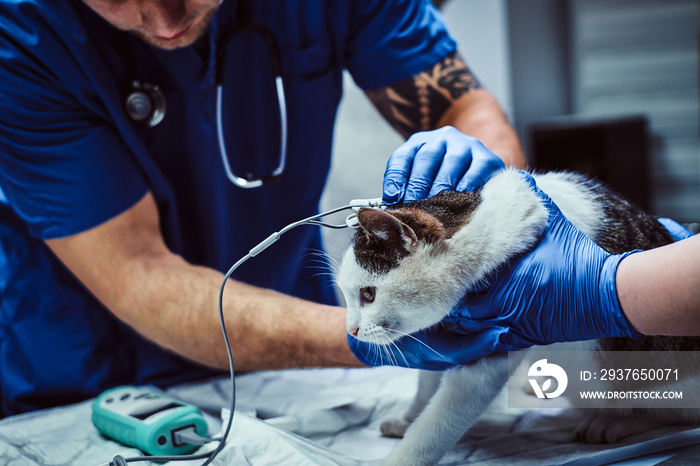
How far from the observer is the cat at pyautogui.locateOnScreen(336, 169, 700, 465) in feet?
2.50

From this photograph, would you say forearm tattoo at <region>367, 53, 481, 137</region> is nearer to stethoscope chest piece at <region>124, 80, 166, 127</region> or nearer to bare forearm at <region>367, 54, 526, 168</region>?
bare forearm at <region>367, 54, 526, 168</region>

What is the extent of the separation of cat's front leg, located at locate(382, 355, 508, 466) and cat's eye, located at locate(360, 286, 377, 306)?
0.54 ft

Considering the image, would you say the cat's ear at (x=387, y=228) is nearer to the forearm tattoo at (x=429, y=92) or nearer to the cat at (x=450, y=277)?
the cat at (x=450, y=277)

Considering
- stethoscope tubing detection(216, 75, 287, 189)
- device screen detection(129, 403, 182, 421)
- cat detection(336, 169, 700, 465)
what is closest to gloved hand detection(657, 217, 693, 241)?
cat detection(336, 169, 700, 465)

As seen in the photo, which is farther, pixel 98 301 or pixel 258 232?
pixel 258 232

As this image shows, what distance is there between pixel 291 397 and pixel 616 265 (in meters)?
0.62

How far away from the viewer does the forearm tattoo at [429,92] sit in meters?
1.25

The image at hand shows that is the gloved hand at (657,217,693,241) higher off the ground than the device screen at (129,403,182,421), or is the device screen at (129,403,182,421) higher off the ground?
the gloved hand at (657,217,693,241)

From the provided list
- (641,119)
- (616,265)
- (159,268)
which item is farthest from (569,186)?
(641,119)

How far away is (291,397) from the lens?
1.02 meters

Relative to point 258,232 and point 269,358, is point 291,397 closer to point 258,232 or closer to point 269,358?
point 269,358

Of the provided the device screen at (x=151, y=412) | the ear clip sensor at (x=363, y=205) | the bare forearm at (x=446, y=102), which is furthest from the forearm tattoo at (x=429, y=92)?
the device screen at (x=151, y=412)

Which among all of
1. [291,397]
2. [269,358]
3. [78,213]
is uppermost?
[78,213]

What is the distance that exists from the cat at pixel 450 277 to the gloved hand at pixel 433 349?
2 cm
